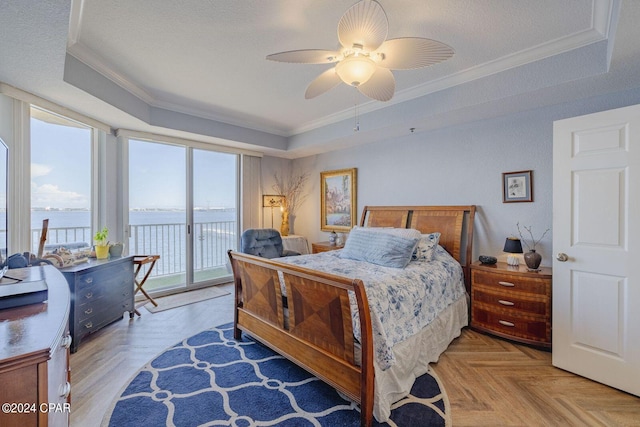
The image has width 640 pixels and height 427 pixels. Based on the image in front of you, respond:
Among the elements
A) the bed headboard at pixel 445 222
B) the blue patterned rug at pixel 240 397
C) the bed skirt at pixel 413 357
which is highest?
the bed headboard at pixel 445 222

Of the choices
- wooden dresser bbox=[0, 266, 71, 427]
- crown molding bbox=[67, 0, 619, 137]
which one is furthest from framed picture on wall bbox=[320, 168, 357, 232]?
wooden dresser bbox=[0, 266, 71, 427]

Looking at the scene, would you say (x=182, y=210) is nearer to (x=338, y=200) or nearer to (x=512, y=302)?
(x=338, y=200)

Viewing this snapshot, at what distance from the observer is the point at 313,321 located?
2.07 meters

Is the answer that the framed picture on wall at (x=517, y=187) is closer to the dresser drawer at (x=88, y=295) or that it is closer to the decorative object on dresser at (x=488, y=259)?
the decorative object on dresser at (x=488, y=259)

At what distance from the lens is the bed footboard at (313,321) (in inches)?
66.9

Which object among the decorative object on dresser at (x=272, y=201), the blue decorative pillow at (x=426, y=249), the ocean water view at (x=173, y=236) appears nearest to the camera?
the blue decorative pillow at (x=426, y=249)

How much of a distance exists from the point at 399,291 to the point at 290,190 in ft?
12.6

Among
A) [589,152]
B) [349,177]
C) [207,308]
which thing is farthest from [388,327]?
[349,177]

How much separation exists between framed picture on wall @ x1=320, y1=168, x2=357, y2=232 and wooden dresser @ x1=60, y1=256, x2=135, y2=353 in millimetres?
2950

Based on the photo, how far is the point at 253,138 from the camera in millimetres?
4605

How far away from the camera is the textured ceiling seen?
74.1 inches

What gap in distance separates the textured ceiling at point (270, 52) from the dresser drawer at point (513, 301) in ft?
6.08

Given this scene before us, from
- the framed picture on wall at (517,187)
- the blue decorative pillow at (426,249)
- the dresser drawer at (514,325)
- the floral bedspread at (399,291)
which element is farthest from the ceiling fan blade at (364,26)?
the dresser drawer at (514,325)

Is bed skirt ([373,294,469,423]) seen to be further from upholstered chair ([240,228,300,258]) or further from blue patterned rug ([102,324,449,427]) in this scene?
upholstered chair ([240,228,300,258])
